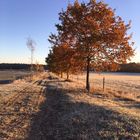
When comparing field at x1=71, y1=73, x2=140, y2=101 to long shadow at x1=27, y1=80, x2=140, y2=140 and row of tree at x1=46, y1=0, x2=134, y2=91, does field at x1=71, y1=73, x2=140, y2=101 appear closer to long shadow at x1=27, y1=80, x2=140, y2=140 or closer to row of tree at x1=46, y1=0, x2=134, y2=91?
row of tree at x1=46, y1=0, x2=134, y2=91

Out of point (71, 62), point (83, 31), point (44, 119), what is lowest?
point (44, 119)

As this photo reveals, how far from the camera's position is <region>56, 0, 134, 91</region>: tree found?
27.1 meters

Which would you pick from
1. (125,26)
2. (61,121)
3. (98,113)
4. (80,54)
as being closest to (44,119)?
(61,121)

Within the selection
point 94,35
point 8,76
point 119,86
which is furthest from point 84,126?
point 8,76

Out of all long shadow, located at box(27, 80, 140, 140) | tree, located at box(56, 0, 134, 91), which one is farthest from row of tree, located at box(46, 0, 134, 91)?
long shadow, located at box(27, 80, 140, 140)

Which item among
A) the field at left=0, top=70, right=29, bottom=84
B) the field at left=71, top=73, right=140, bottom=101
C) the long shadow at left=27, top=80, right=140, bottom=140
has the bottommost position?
the field at left=71, top=73, right=140, bottom=101

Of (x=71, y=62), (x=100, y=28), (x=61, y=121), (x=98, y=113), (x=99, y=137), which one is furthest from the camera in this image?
(x=71, y=62)

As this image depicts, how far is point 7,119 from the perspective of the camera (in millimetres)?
13117

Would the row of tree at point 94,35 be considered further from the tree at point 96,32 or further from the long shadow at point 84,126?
→ the long shadow at point 84,126

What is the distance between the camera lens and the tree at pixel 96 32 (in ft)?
88.9

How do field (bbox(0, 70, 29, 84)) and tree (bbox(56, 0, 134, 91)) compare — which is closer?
tree (bbox(56, 0, 134, 91))

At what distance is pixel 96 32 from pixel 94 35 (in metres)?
0.37

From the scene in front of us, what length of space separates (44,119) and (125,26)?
1720 cm

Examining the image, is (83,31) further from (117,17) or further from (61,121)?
(61,121)
